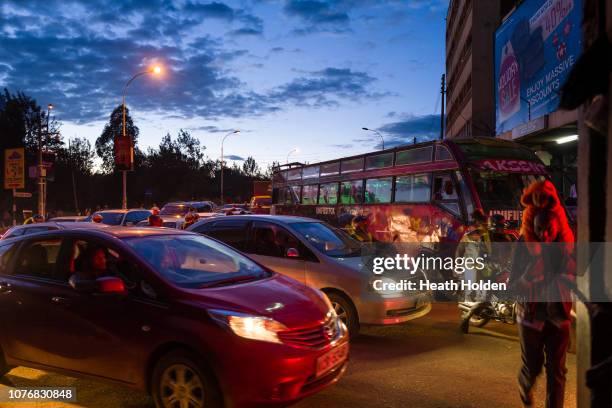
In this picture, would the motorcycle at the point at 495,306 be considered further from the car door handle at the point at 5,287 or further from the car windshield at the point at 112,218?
the car windshield at the point at 112,218

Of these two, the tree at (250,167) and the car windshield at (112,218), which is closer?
the car windshield at (112,218)

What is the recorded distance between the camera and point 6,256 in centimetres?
553

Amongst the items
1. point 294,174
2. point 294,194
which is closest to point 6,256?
point 294,194

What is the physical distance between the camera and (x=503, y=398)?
4.93m

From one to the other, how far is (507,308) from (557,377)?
3331mm

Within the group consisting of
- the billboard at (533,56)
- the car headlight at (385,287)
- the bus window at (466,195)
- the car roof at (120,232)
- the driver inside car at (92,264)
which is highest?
the billboard at (533,56)

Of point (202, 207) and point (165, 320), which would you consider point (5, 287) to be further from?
point (202, 207)

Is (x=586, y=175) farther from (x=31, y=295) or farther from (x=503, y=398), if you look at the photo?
→ (x=31, y=295)

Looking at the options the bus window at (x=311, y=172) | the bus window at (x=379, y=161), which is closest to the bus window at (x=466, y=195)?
the bus window at (x=379, y=161)

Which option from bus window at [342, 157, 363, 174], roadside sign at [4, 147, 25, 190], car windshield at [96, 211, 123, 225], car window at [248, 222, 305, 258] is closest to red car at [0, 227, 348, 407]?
car window at [248, 222, 305, 258]

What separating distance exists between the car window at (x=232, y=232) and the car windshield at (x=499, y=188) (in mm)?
5652

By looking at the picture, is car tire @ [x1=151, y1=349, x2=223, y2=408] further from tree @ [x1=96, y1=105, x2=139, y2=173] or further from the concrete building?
tree @ [x1=96, y1=105, x2=139, y2=173]

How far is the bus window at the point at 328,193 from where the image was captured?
17322 mm

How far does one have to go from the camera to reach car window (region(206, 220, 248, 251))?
815cm
